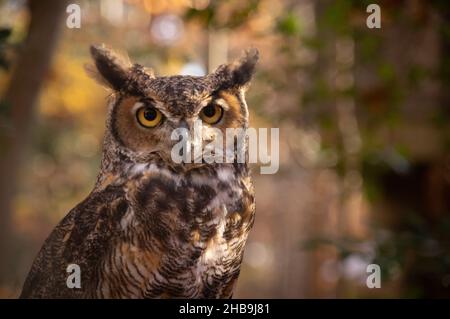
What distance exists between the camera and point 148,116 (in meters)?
1.43

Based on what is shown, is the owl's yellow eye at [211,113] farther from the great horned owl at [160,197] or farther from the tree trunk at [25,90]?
the tree trunk at [25,90]

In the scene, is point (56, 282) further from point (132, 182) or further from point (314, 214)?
point (314, 214)

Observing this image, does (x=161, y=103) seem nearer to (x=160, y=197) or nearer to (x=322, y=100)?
(x=160, y=197)

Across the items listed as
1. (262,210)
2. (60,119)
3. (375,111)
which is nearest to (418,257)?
(375,111)

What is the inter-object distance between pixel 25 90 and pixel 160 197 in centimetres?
301

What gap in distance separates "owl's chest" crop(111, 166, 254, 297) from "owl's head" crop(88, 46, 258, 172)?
87 mm

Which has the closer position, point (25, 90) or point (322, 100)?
point (322, 100)

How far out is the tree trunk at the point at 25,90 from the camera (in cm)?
409

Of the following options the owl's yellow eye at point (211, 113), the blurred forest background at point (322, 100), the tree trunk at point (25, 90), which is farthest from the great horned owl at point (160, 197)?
the tree trunk at point (25, 90)

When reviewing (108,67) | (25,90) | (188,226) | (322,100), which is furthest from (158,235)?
(25,90)

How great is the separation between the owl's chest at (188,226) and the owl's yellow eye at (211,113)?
0.15 meters

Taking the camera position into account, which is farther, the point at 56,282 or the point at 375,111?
the point at 375,111

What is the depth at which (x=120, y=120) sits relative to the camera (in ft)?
4.87
